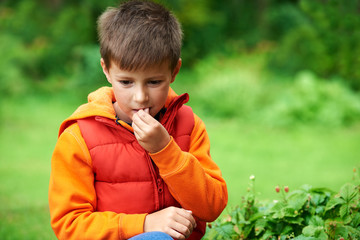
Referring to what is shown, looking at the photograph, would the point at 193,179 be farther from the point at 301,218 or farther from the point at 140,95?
the point at 301,218

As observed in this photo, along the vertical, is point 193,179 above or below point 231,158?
below

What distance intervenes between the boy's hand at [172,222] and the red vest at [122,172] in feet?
0.32

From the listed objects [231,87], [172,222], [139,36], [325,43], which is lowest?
[172,222]

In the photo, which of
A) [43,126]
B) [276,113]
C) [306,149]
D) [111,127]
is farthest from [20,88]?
[111,127]

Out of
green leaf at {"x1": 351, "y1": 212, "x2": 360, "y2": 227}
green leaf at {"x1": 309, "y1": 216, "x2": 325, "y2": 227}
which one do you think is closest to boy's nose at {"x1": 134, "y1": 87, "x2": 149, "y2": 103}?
green leaf at {"x1": 309, "y1": 216, "x2": 325, "y2": 227}

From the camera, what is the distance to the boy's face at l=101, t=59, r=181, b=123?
182 centimetres

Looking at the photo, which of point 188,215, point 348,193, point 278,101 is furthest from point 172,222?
point 278,101

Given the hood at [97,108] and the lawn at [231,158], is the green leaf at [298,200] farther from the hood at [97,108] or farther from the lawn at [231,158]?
the lawn at [231,158]

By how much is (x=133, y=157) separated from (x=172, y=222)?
33 cm

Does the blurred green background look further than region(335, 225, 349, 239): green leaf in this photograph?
Yes

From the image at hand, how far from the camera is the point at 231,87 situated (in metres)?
8.38

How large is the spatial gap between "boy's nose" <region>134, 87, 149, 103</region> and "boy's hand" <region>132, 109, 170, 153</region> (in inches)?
1.9

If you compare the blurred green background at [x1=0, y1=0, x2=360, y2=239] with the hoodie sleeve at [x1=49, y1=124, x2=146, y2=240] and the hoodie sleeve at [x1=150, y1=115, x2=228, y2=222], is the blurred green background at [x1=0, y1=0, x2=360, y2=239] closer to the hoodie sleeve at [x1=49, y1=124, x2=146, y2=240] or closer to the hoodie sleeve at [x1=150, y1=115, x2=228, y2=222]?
the hoodie sleeve at [x1=150, y1=115, x2=228, y2=222]

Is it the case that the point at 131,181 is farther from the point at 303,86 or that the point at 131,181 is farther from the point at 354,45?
the point at 303,86
